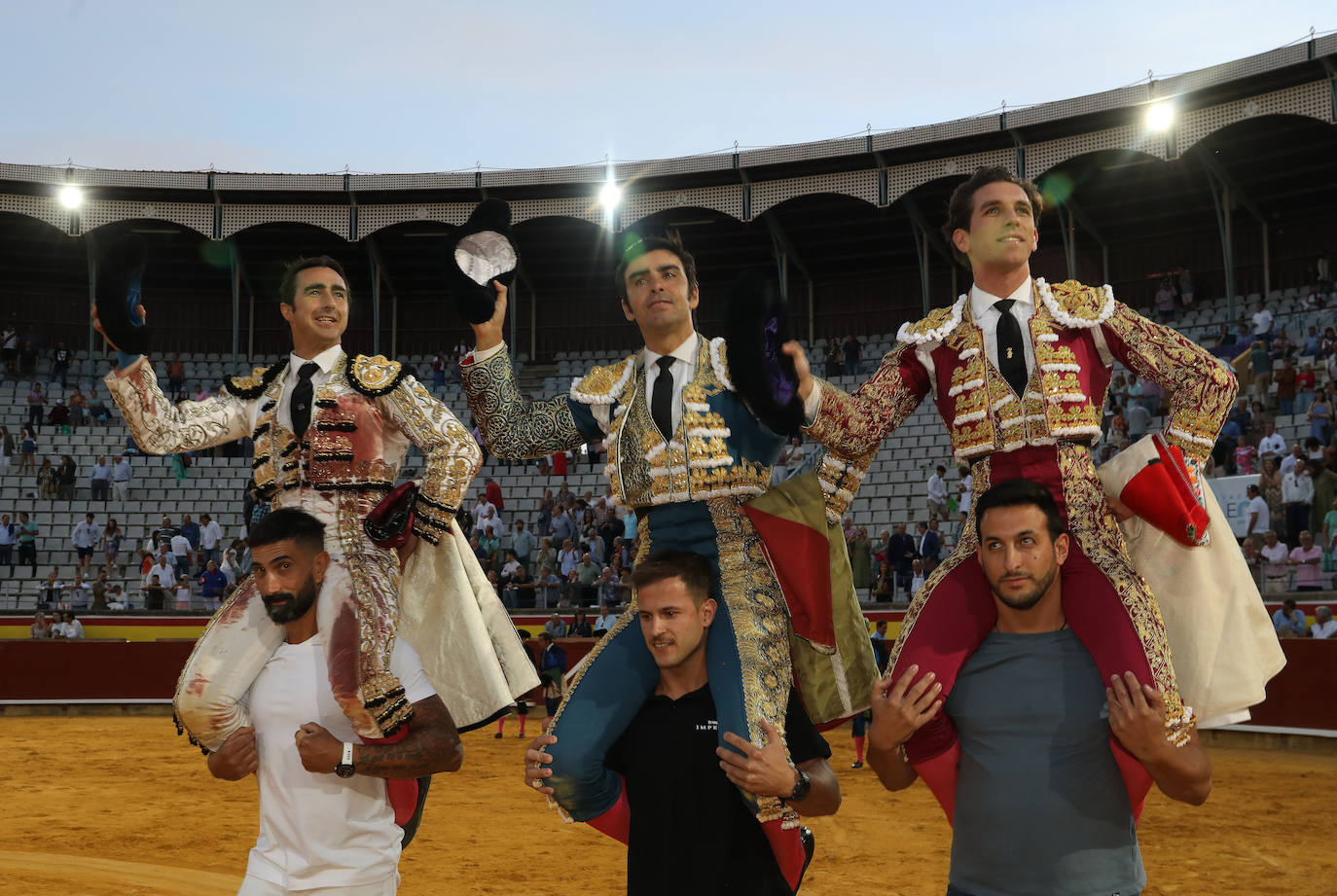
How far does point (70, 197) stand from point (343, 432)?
1923cm

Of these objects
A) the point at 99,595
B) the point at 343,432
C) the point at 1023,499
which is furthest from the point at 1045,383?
the point at 99,595

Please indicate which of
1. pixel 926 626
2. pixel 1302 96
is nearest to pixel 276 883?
pixel 926 626

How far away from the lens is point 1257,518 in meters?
11.3

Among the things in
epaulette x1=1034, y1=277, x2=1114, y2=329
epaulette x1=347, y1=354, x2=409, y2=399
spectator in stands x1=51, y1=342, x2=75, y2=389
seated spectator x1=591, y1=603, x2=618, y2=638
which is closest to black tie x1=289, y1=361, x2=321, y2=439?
epaulette x1=347, y1=354, x2=409, y2=399

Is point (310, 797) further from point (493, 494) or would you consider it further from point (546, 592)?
point (493, 494)

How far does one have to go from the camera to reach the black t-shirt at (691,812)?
293 cm

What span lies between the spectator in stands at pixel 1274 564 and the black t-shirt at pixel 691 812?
914cm

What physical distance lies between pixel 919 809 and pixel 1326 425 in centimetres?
753

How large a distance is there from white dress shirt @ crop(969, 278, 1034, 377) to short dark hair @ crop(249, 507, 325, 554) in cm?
181

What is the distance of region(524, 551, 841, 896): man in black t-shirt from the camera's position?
2924mm

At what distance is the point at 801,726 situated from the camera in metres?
3.05

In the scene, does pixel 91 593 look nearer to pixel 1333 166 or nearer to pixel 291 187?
pixel 291 187

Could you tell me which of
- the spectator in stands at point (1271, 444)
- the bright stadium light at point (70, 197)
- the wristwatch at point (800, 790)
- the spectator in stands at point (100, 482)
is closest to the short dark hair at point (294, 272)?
the wristwatch at point (800, 790)

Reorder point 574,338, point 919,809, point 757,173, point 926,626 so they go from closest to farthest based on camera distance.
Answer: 1. point 926,626
2. point 919,809
3. point 757,173
4. point 574,338
